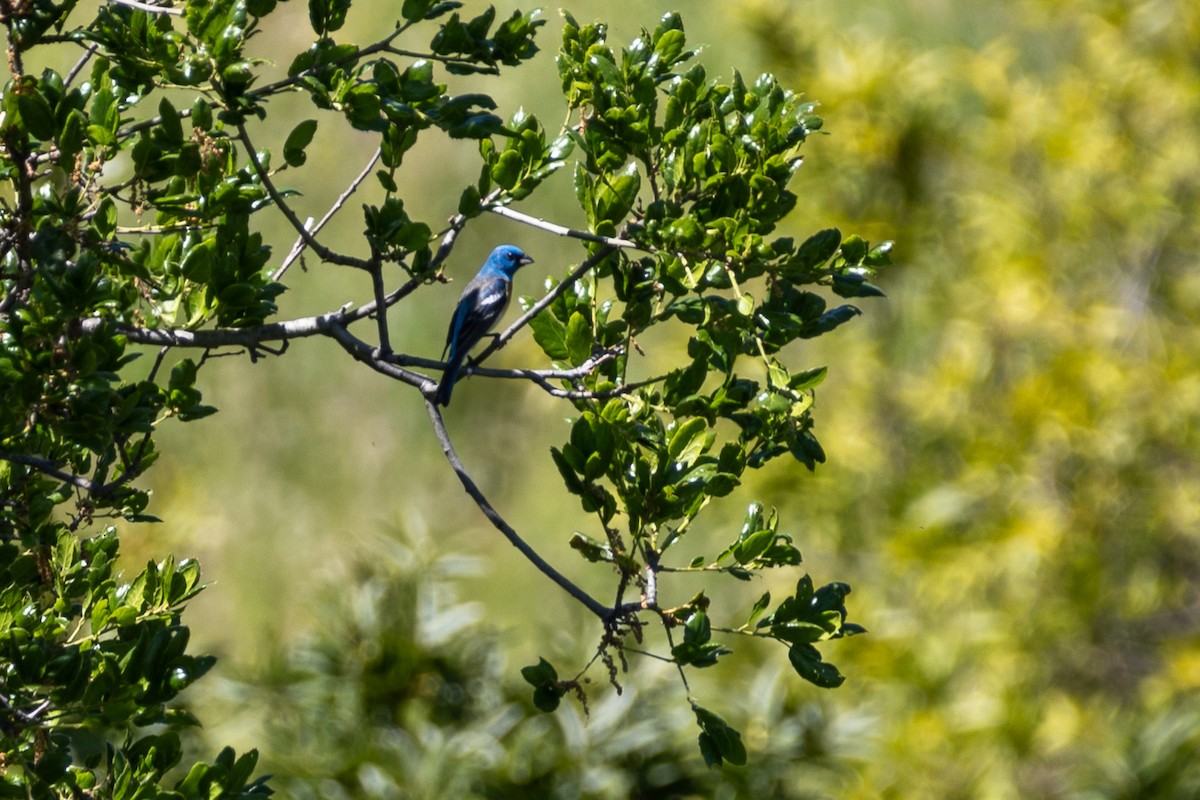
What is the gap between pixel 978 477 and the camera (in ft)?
22.2

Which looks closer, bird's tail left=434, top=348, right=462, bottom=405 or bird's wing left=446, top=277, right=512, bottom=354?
bird's tail left=434, top=348, right=462, bottom=405

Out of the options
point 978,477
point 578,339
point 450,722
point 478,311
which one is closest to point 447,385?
point 578,339

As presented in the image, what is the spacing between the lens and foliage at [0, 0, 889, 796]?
86.0 inches

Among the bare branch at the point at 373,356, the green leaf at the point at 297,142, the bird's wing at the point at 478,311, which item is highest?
the bird's wing at the point at 478,311

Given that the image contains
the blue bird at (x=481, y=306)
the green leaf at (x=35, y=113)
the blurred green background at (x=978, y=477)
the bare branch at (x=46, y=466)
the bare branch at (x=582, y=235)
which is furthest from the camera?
the blurred green background at (x=978, y=477)

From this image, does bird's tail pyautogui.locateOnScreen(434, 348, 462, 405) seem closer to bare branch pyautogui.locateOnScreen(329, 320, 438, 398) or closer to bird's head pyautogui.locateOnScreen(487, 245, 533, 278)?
bare branch pyautogui.locateOnScreen(329, 320, 438, 398)

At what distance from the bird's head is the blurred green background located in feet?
5.27

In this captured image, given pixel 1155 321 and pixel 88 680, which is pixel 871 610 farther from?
pixel 88 680

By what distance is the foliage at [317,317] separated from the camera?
7.16 ft

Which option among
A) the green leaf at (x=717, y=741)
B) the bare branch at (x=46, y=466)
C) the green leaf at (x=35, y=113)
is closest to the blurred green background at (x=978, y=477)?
the green leaf at (x=717, y=741)

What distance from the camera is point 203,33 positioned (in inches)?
83.6

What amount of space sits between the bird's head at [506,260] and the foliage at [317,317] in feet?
6.40

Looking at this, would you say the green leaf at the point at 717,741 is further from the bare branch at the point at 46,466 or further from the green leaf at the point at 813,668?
the bare branch at the point at 46,466

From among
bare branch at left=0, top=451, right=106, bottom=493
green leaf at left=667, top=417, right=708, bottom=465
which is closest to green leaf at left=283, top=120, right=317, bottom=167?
bare branch at left=0, top=451, right=106, bottom=493
